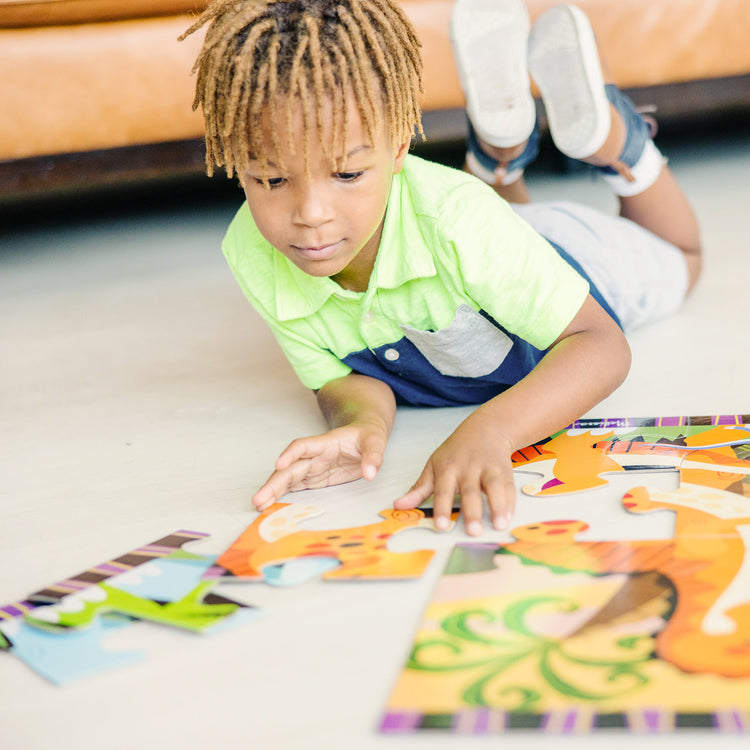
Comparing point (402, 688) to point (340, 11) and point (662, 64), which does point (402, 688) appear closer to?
point (340, 11)

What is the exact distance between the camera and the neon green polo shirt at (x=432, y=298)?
3.13 ft

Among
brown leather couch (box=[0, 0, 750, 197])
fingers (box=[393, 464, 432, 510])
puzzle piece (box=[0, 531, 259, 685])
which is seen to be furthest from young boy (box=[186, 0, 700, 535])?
brown leather couch (box=[0, 0, 750, 197])

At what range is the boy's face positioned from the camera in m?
0.84

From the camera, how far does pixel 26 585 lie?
80 cm

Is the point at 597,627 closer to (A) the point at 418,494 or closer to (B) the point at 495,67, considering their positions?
(A) the point at 418,494

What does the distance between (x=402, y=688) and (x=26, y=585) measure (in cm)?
37

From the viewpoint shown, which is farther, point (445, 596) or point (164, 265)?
point (164, 265)

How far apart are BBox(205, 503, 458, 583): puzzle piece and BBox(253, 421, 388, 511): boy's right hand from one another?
36mm

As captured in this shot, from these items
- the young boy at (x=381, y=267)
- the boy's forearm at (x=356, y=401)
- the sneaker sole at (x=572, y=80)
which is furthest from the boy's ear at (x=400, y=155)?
the sneaker sole at (x=572, y=80)

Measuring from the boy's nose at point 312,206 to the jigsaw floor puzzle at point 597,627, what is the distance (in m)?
0.32

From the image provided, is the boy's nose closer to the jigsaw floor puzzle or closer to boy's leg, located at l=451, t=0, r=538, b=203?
the jigsaw floor puzzle

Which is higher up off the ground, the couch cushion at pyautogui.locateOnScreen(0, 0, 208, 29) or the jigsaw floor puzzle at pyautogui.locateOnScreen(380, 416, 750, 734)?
the couch cushion at pyautogui.locateOnScreen(0, 0, 208, 29)

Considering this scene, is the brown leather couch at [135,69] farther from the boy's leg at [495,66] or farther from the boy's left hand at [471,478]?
the boy's left hand at [471,478]

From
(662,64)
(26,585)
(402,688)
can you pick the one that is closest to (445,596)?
(402,688)
